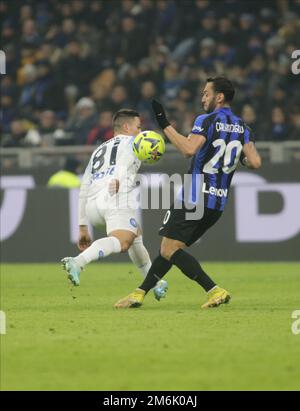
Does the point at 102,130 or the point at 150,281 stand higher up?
the point at 102,130

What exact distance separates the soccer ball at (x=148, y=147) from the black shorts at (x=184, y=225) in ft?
1.69

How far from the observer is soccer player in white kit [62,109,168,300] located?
10531 millimetres

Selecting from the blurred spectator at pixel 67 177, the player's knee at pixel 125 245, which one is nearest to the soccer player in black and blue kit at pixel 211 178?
the player's knee at pixel 125 245

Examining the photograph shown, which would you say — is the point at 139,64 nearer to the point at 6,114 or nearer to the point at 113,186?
the point at 6,114

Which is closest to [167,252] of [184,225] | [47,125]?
[184,225]

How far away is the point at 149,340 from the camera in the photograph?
8289mm

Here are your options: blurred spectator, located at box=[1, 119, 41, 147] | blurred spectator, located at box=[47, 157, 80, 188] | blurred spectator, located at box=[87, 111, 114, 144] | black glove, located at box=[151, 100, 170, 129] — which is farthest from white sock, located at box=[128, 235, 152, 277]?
blurred spectator, located at box=[1, 119, 41, 147]

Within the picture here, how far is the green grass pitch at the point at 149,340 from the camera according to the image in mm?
6816

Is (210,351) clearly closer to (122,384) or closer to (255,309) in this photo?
(122,384)

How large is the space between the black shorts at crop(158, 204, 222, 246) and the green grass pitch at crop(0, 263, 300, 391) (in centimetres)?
66

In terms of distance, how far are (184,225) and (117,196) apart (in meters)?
0.80

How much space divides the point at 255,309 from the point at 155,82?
9810 mm

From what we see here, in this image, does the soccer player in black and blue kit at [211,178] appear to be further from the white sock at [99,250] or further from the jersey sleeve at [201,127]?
the white sock at [99,250]
